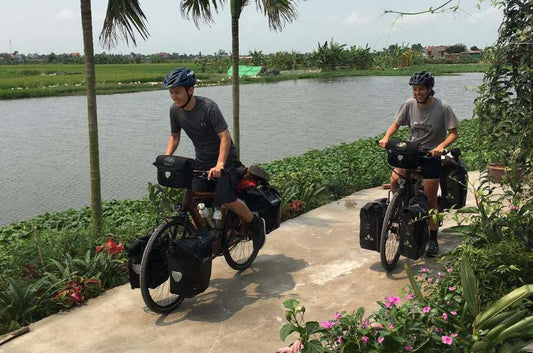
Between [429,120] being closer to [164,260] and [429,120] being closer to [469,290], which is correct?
[469,290]

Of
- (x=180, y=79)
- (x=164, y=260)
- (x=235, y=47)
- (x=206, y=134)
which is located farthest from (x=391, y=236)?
(x=235, y=47)

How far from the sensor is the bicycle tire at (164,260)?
14.0 ft

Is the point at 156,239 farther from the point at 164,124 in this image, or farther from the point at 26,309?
the point at 164,124

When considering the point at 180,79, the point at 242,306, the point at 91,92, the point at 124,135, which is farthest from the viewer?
the point at 124,135

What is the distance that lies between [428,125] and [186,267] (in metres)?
2.77

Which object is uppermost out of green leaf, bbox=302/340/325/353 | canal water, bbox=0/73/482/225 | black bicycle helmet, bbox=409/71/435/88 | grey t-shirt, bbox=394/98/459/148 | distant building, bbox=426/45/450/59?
distant building, bbox=426/45/450/59

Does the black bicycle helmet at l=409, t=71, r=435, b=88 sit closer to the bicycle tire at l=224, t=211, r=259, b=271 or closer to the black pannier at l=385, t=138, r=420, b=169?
the black pannier at l=385, t=138, r=420, b=169

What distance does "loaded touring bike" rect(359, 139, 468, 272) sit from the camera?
502cm

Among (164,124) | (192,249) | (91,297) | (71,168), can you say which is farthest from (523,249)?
(164,124)

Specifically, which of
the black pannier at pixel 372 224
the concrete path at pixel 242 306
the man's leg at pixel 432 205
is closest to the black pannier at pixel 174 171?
the concrete path at pixel 242 306

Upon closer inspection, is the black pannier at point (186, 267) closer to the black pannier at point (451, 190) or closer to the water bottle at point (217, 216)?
the water bottle at point (217, 216)

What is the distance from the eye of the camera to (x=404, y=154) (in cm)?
505

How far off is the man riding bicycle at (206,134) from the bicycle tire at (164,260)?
1.03ft

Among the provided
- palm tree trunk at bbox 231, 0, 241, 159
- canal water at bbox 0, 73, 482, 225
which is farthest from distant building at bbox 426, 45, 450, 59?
palm tree trunk at bbox 231, 0, 241, 159
